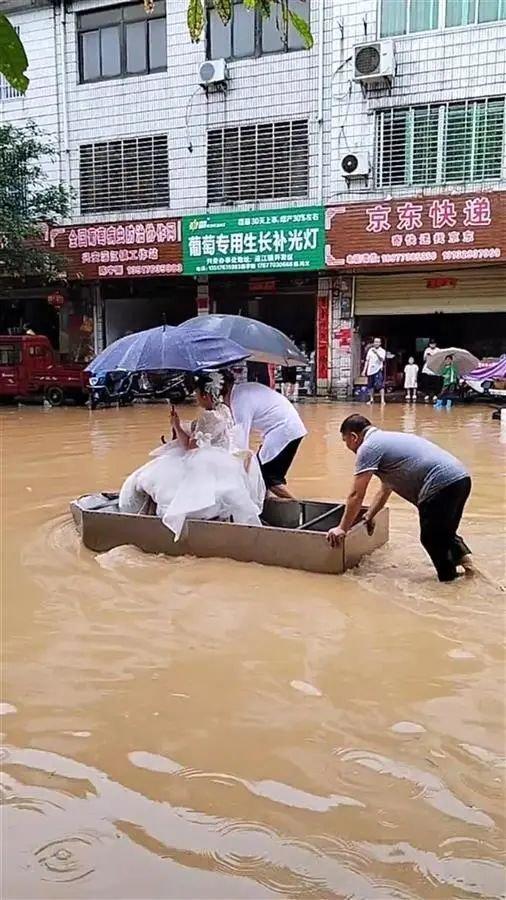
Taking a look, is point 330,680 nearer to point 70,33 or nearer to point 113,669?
point 113,669

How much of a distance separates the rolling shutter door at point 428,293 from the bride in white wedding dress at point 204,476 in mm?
14326

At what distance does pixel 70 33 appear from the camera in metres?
21.2

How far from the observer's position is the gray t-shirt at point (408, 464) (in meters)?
5.28

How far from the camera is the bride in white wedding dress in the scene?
20.2 feet

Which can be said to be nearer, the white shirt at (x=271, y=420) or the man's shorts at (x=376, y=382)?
the white shirt at (x=271, y=420)

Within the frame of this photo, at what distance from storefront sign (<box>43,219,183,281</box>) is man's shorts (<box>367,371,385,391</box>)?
5.61 meters

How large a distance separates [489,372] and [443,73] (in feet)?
22.1

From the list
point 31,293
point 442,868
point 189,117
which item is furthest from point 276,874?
point 31,293

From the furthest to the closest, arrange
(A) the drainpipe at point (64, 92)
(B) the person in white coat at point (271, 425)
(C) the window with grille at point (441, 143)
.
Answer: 1. (A) the drainpipe at point (64, 92)
2. (C) the window with grille at point (441, 143)
3. (B) the person in white coat at point (271, 425)

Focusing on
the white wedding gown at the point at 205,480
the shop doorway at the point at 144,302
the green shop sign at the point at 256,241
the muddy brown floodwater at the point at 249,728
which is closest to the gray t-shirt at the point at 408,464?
the muddy brown floodwater at the point at 249,728

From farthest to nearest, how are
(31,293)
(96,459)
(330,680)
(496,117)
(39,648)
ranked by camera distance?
1. (31,293)
2. (496,117)
3. (96,459)
4. (39,648)
5. (330,680)

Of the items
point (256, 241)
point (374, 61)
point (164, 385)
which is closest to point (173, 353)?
point (164, 385)

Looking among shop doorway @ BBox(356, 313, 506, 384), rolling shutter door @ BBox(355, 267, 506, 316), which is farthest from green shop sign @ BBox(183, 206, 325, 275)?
shop doorway @ BBox(356, 313, 506, 384)

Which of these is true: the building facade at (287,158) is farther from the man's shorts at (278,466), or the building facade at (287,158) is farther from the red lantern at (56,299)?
the man's shorts at (278,466)
